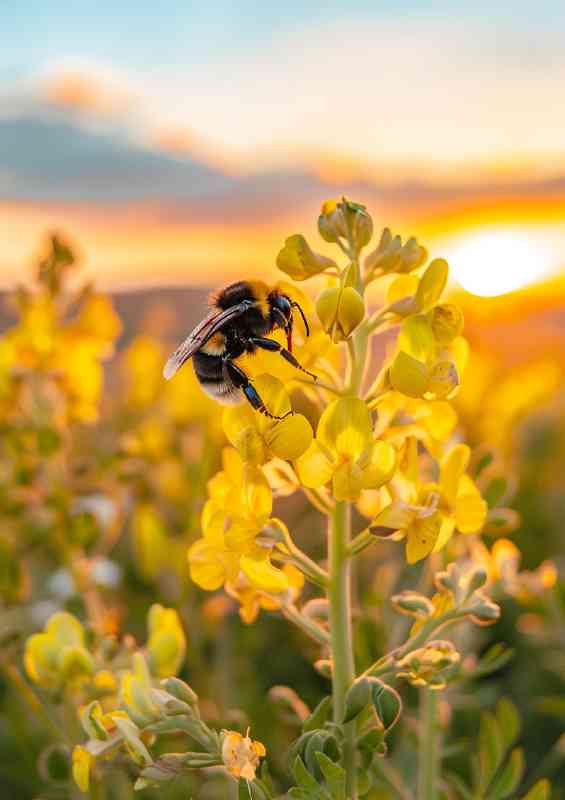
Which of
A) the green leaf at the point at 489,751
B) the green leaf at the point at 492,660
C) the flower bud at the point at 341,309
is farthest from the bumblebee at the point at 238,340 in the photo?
the green leaf at the point at 489,751

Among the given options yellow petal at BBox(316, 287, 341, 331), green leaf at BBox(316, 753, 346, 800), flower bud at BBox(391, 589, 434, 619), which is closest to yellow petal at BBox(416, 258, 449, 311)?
yellow petal at BBox(316, 287, 341, 331)

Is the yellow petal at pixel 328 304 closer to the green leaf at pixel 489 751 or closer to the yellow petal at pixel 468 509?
the yellow petal at pixel 468 509

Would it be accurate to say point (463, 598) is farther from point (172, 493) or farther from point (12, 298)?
point (172, 493)

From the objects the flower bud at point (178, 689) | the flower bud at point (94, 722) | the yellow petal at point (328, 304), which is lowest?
the flower bud at point (94, 722)

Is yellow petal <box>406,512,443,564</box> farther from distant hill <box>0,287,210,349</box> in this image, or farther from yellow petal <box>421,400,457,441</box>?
distant hill <box>0,287,210,349</box>

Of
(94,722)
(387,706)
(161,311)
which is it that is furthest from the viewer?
(161,311)

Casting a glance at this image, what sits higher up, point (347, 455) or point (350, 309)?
point (350, 309)

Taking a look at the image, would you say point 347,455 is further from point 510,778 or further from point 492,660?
point 510,778

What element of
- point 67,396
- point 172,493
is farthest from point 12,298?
point 172,493

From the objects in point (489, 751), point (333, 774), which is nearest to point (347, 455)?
point (333, 774)
